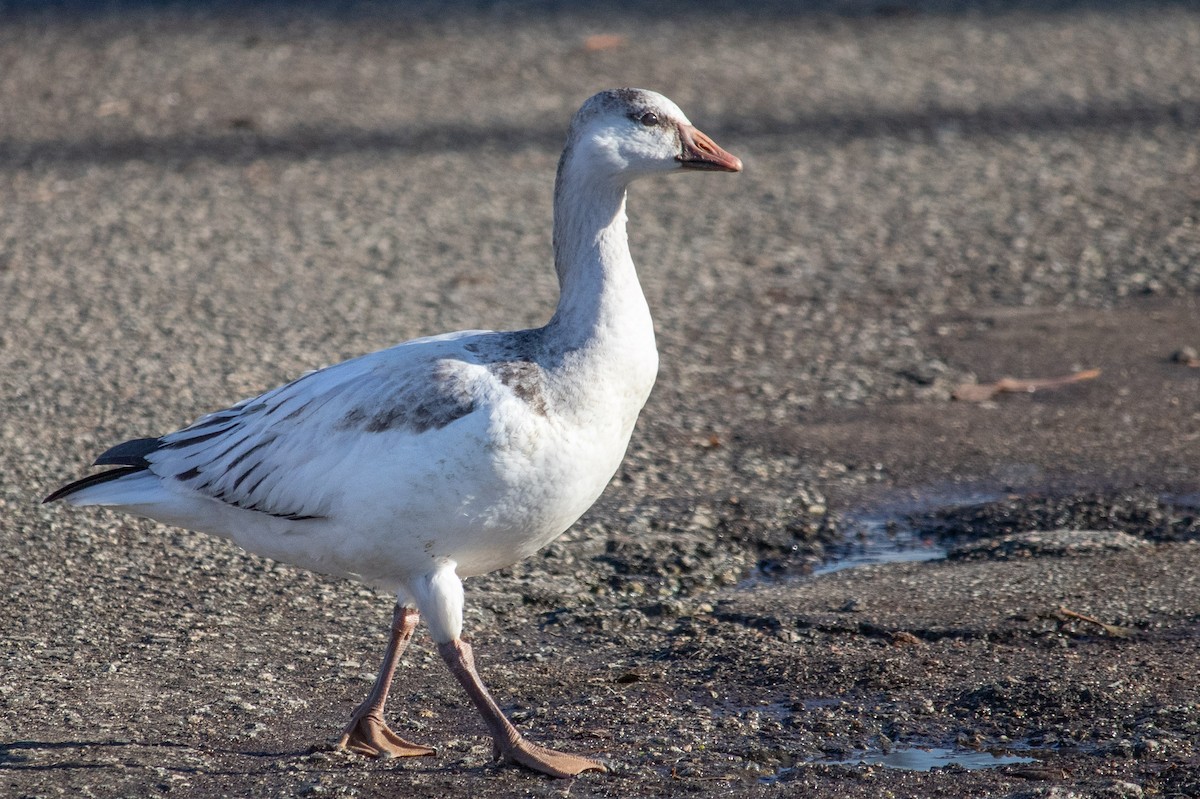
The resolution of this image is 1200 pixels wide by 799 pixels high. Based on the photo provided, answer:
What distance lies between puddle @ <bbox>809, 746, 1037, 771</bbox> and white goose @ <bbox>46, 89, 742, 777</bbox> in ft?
2.53

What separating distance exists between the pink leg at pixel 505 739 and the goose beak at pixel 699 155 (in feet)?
5.16

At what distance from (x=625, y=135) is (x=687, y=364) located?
10.2ft

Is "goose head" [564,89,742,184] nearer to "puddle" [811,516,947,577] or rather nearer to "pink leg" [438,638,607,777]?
"pink leg" [438,638,607,777]

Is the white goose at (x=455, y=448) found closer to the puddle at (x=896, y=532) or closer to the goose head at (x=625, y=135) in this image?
the goose head at (x=625, y=135)

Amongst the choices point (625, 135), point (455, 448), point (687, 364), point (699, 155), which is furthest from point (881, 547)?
point (455, 448)

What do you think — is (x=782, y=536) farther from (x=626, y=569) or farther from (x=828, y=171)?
(x=828, y=171)

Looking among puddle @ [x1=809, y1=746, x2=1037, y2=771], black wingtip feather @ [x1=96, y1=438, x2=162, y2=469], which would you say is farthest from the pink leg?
black wingtip feather @ [x1=96, y1=438, x2=162, y2=469]

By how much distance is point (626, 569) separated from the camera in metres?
5.45

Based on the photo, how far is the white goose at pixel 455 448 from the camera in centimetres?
409

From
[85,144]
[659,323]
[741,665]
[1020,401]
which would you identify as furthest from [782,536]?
[85,144]

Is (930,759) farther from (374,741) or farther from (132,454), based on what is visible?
(132,454)

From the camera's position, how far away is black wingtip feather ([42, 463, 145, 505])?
178 inches

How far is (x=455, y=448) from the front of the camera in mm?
4059

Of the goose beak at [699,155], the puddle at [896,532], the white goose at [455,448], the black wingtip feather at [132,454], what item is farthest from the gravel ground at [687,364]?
the goose beak at [699,155]
